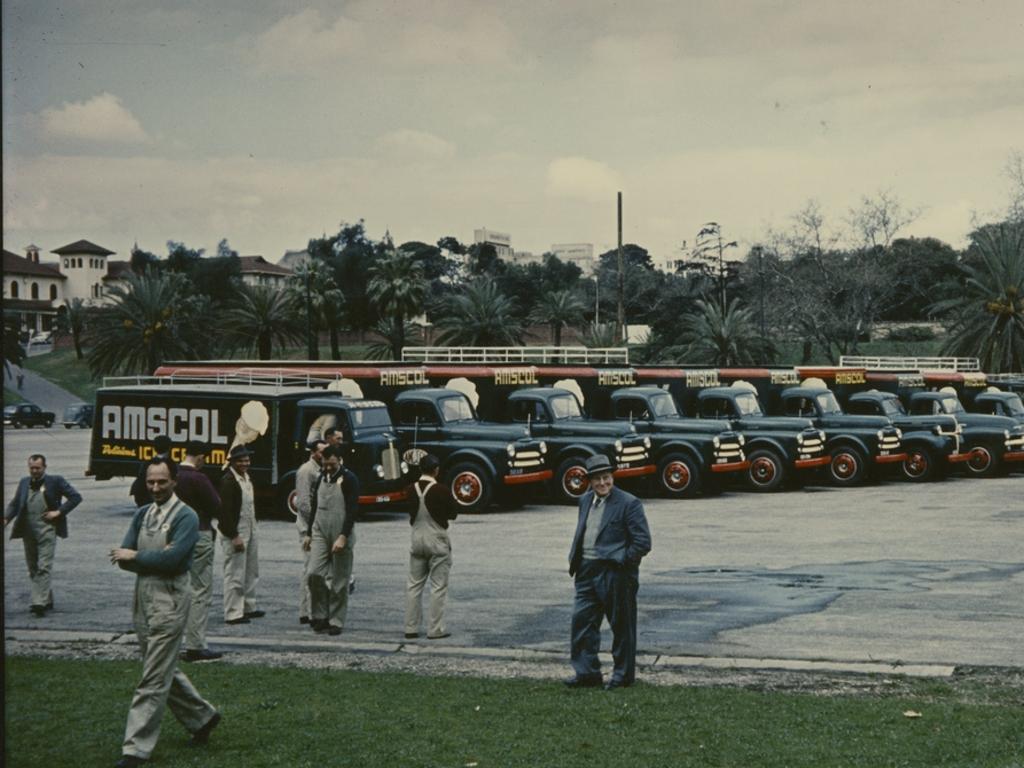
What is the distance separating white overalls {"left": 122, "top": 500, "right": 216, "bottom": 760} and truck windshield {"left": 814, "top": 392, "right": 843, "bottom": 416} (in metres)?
24.3

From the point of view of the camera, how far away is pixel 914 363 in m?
38.5

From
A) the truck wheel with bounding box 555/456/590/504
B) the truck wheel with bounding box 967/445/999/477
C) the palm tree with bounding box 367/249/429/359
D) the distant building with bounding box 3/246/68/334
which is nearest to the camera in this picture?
the truck wheel with bounding box 555/456/590/504

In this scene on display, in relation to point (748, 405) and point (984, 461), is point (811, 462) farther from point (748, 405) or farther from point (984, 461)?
point (984, 461)

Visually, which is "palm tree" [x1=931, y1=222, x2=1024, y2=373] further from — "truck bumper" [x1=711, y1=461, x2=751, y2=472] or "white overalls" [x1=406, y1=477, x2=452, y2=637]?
"white overalls" [x1=406, y1=477, x2=452, y2=637]

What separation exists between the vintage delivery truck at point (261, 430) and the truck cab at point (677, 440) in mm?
6187

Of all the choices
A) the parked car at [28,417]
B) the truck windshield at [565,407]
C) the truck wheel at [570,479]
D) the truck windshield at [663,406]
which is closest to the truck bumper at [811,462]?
the truck windshield at [663,406]

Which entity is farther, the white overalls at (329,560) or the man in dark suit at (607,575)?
the white overalls at (329,560)

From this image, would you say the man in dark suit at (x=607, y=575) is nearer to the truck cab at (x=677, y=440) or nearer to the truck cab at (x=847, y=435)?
the truck cab at (x=677, y=440)

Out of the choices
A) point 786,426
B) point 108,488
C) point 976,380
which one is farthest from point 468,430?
point 976,380

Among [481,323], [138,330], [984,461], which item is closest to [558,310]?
[481,323]

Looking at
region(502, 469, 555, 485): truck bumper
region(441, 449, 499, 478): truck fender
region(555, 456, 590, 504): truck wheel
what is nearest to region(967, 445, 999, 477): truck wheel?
region(555, 456, 590, 504): truck wheel

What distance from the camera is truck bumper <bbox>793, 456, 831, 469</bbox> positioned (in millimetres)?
28859

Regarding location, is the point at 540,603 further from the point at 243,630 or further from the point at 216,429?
the point at 216,429

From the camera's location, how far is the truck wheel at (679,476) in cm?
2761
